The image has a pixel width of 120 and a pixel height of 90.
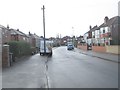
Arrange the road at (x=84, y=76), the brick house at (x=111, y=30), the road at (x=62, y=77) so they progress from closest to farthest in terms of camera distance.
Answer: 1. the road at (x=84, y=76)
2. the road at (x=62, y=77)
3. the brick house at (x=111, y=30)

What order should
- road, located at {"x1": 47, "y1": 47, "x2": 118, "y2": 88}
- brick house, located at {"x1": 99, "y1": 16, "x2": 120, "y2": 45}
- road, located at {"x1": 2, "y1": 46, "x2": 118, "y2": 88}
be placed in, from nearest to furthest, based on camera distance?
road, located at {"x1": 47, "y1": 47, "x2": 118, "y2": 88} < road, located at {"x1": 2, "y1": 46, "x2": 118, "y2": 88} < brick house, located at {"x1": 99, "y1": 16, "x2": 120, "y2": 45}

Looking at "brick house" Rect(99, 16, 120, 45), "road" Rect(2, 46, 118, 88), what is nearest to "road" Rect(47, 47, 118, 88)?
"road" Rect(2, 46, 118, 88)

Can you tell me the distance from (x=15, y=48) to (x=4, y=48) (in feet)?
28.5

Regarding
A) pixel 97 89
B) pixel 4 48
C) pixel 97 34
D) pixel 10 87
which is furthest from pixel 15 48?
pixel 97 34

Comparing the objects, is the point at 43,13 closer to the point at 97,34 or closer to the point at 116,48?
the point at 116,48

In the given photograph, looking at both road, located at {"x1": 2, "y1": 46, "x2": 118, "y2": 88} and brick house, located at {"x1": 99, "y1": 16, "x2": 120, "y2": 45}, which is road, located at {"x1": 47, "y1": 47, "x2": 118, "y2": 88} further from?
brick house, located at {"x1": 99, "y1": 16, "x2": 120, "y2": 45}

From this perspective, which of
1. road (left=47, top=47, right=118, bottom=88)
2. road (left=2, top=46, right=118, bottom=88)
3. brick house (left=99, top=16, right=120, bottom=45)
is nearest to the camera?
road (left=47, top=47, right=118, bottom=88)

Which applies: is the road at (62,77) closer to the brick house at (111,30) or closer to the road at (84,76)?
the road at (84,76)

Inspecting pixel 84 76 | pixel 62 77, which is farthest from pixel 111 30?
pixel 62 77

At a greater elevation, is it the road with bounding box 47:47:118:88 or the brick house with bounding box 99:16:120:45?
the brick house with bounding box 99:16:120:45

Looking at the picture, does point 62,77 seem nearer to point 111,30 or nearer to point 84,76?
point 84,76

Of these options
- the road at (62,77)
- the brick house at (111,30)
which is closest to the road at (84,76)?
the road at (62,77)

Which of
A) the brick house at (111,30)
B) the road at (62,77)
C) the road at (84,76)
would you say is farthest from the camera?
the brick house at (111,30)

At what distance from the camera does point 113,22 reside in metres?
71.9
